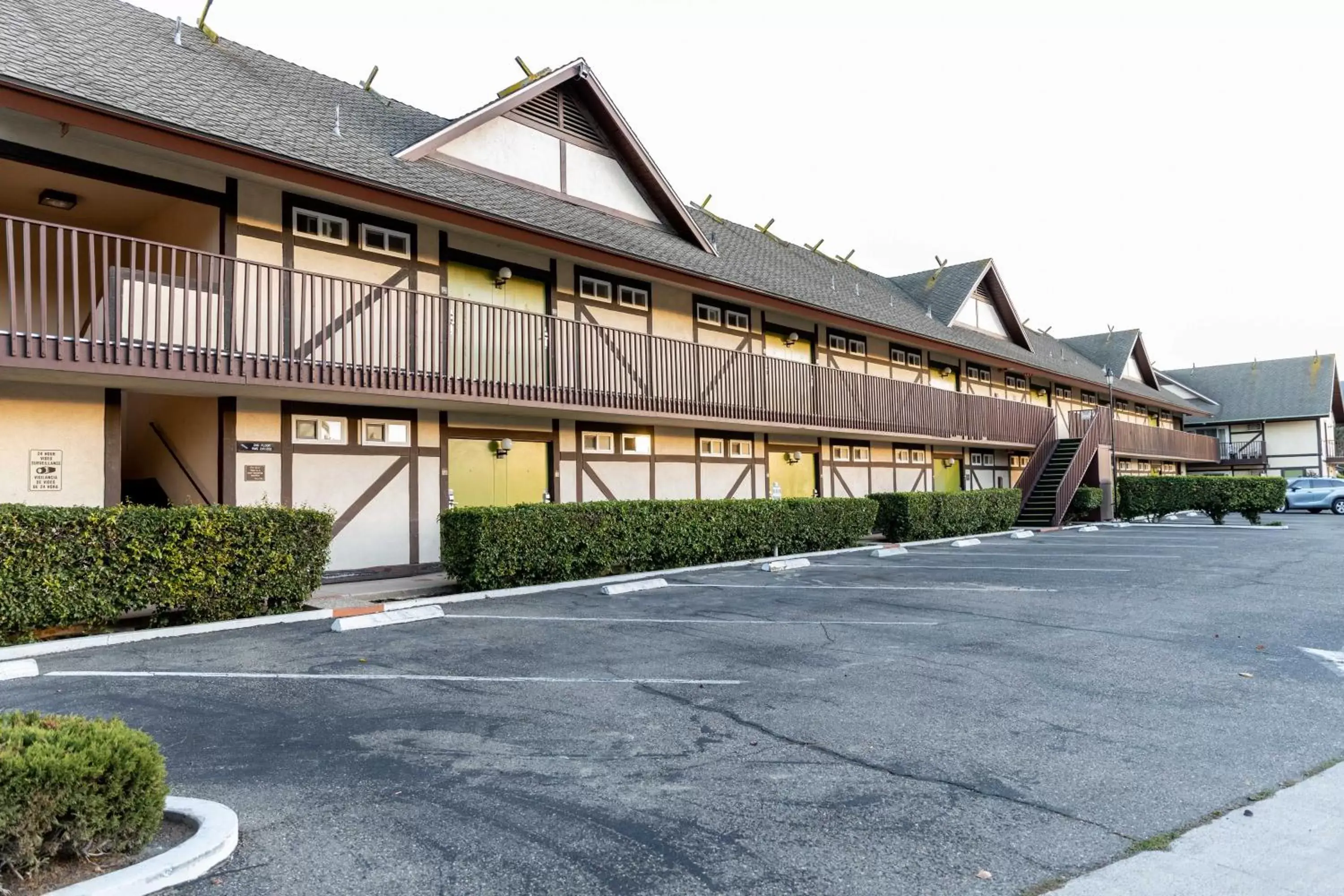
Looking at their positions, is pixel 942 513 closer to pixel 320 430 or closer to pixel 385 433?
pixel 385 433

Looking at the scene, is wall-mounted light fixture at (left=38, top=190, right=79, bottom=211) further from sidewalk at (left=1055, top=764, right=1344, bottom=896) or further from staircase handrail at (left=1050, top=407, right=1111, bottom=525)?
staircase handrail at (left=1050, top=407, right=1111, bottom=525)

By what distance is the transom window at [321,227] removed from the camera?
11445 mm

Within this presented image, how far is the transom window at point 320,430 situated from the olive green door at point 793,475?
10.4 m

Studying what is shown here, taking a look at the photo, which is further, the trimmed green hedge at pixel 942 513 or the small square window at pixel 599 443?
the trimmed green hedge at pixel 942 513

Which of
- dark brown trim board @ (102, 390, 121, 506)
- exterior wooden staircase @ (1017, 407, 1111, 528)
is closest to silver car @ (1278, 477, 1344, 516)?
exterior wooden staircase @ (1017, 407, 1111, 528)

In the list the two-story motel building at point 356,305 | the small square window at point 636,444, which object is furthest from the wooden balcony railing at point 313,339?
the small square window at point 636,444

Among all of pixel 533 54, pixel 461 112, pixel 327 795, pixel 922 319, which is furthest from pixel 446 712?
pixel 922 319

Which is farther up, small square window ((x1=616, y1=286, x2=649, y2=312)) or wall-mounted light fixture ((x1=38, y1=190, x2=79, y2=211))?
wall-mounted light fixture ((x1=38, y1=190, x2=79, y2=211))

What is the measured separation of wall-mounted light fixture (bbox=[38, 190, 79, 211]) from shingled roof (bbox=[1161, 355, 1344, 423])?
2178 inches

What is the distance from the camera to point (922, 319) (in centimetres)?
2480

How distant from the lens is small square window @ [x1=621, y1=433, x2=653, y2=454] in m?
15.9

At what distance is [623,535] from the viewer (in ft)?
41.1

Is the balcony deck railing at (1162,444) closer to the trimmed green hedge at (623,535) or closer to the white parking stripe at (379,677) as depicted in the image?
the trimmed green hedge at (623,535)

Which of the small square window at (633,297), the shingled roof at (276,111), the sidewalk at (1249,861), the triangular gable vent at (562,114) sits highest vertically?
the triangular gable vent at (562,114)
